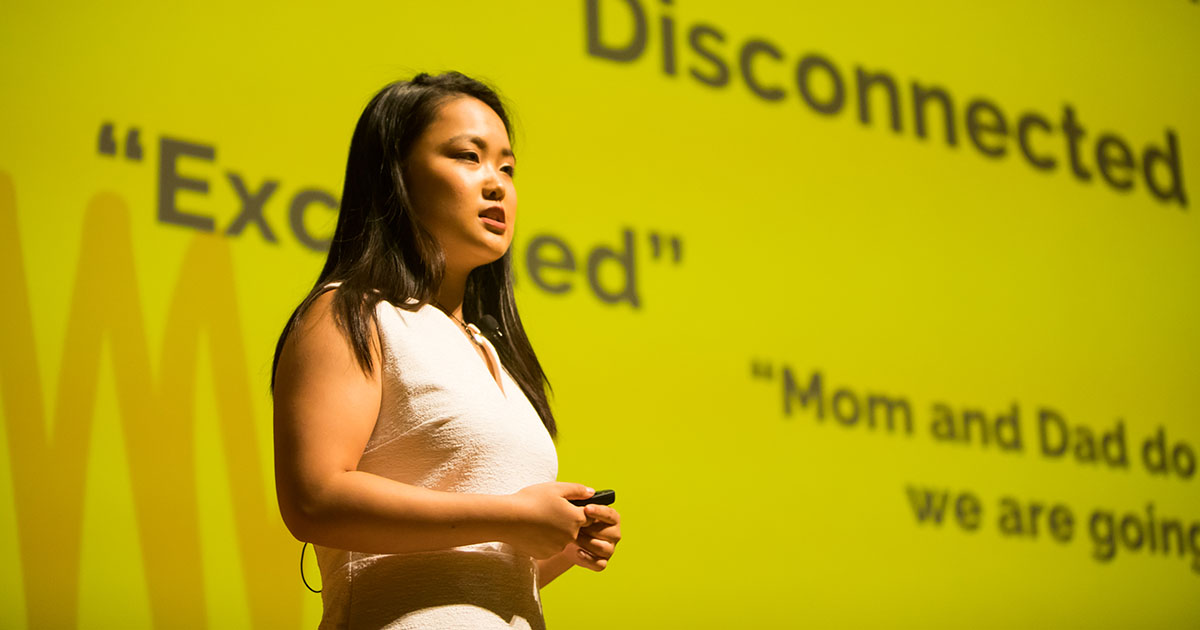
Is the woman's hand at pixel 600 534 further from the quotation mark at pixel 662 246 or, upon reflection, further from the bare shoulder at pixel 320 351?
the quotation mark at pixel 662 246

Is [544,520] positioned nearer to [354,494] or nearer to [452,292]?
[354,494]

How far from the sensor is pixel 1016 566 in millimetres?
2768

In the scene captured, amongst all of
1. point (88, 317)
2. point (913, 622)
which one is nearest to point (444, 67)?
point (88, 317)

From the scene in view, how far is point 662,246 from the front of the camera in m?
2.59

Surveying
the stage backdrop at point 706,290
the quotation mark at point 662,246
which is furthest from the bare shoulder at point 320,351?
the quotation mark at point 662,246

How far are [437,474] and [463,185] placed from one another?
0.33 metres

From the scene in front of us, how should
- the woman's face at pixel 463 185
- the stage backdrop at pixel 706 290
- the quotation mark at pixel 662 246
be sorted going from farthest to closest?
the quotation mark at pixel 662 246 → the stage backdrop at pixel 706 290 → the woman's face at pixel 463 185

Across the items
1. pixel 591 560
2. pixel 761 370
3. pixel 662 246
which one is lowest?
pixel 591 560

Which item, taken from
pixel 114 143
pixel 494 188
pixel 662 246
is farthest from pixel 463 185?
pixel 662 246

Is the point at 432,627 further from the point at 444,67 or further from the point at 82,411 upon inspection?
the point at 444,67

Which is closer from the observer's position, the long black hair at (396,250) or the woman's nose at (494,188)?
the long black hair at (396,250)

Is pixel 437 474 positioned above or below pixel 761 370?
below

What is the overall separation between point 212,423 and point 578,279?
718mm

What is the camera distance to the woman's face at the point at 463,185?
1.46 m
